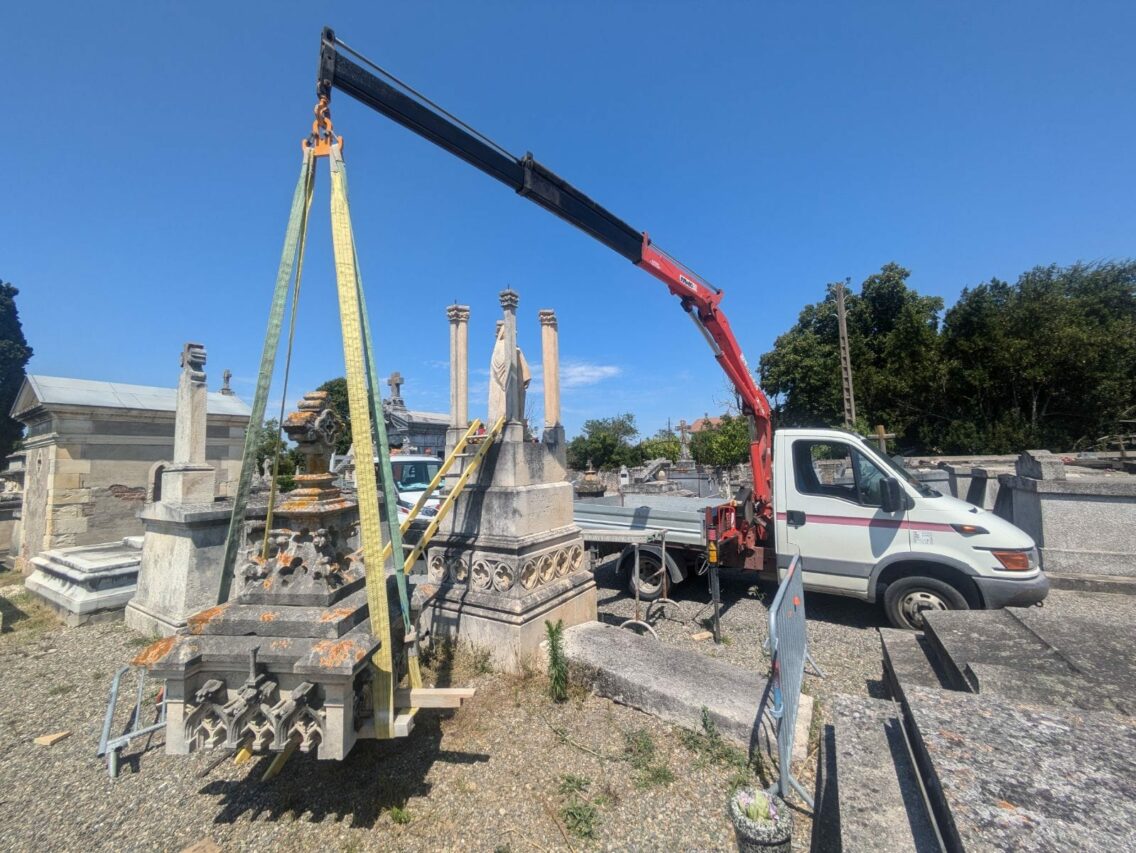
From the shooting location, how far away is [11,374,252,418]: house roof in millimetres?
8594

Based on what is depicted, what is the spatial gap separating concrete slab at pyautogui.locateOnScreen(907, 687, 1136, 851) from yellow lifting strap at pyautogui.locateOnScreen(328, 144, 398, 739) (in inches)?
84.7

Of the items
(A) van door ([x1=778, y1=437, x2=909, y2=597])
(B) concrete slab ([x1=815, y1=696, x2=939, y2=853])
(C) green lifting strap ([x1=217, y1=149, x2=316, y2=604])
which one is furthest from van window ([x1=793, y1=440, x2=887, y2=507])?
(C) green lifting strap ([x1=217, y1=149, x2=316, y2=604])

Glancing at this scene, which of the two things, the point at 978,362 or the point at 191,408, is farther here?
the point at 978,362

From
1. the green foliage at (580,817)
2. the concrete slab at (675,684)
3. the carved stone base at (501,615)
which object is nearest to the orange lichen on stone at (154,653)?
the carved stone base at (501,615)

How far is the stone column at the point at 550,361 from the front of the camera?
5199 millimetres

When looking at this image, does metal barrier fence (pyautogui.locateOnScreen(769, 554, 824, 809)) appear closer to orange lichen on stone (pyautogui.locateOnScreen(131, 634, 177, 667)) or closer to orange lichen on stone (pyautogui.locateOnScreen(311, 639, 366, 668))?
orange lichen on stone (pyautogui.locateOnScreen(311, 639, 366, 668))

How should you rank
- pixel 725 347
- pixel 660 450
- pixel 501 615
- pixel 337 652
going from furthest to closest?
1. pixel 660 450
2. pixel 725 347
3. pixel 501 615
4. pixel 337 652

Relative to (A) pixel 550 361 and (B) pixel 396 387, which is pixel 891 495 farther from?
Result: (B) pixel 396 387

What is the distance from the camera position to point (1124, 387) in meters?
20.9

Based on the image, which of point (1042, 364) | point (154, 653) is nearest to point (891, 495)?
point (154, 653)

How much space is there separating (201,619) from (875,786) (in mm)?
3094

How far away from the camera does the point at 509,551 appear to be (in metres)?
4.02

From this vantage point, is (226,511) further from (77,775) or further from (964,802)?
(964,802)

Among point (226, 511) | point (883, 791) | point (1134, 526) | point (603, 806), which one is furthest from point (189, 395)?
point (1134, 526)
